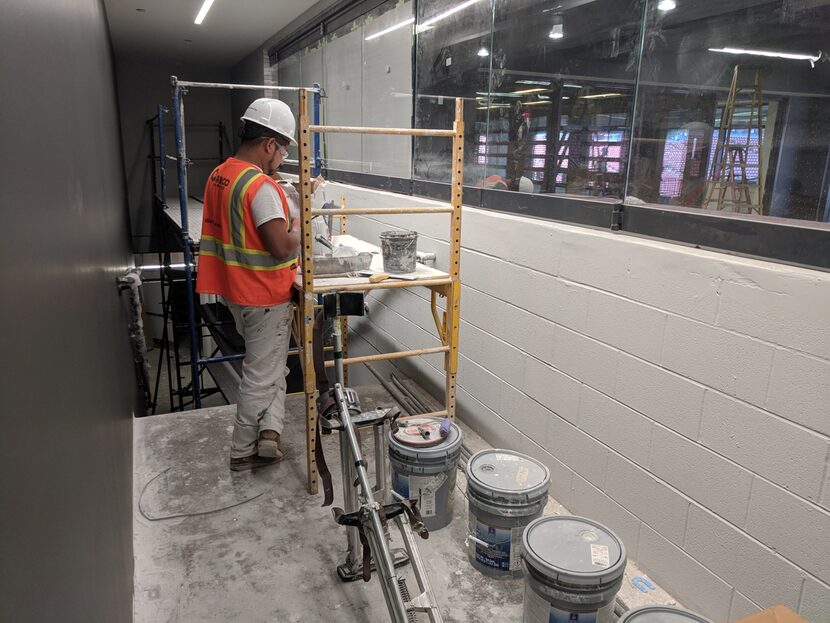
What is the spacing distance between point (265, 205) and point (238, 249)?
0.84ft

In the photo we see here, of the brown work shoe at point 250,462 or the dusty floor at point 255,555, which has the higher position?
the brown work shoe at point 250,462

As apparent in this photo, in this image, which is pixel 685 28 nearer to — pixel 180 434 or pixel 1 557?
pixel 1 557

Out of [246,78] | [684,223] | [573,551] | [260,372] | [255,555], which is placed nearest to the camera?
[573,551]

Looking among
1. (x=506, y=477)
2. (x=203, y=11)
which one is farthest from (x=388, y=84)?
(x=506, y=477)

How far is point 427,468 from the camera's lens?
228 centimetres

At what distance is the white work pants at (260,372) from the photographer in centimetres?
267

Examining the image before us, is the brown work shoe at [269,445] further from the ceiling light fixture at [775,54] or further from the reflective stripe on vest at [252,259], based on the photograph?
the ceiling light fixture at [775,54]

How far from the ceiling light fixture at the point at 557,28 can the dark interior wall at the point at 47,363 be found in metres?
1.89

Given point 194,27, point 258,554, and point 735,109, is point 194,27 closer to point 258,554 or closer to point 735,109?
point 258,554

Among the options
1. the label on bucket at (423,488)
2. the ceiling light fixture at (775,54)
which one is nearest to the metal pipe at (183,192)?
the label on bucket at (423,488)

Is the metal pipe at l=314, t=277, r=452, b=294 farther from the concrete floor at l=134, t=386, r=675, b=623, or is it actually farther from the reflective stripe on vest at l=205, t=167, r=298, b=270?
the concrete floor at l=134, t=386, r=675, b=623

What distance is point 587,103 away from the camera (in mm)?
2334

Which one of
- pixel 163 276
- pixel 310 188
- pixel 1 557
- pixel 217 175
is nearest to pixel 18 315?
pixel 1 557

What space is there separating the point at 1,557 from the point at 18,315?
0.87 ft
